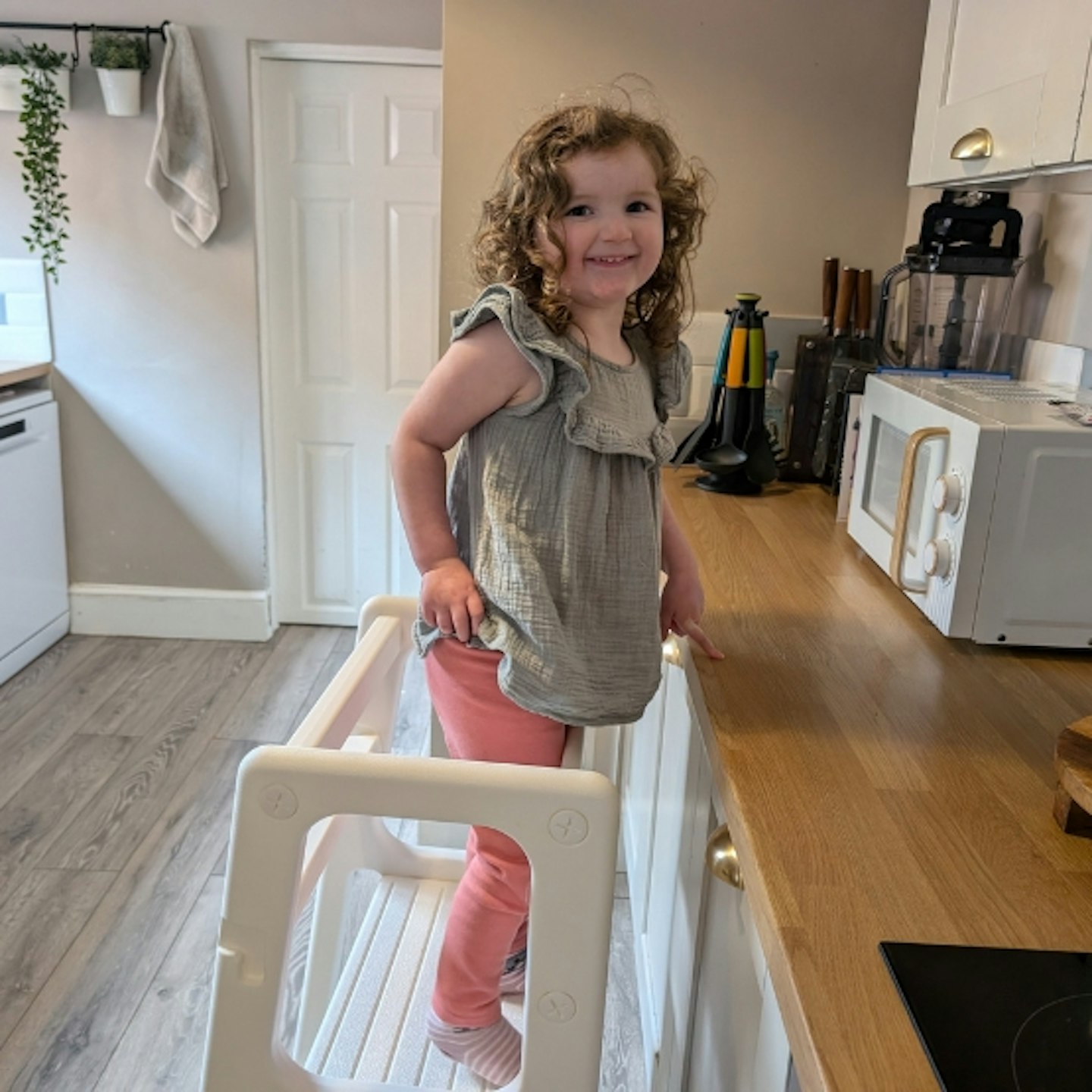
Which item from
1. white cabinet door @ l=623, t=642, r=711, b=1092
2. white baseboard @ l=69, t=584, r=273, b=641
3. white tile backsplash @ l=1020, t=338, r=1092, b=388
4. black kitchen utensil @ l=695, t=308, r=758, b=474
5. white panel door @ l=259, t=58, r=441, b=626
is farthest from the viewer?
white baseboard @ l=69, t=584, r=273, b=641

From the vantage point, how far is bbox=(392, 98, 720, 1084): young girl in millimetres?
1010

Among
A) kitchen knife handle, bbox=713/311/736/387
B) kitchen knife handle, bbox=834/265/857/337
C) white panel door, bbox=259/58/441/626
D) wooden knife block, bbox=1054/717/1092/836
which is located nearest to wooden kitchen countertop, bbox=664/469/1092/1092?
wooden knife block, bbox=1054/717/1092/836

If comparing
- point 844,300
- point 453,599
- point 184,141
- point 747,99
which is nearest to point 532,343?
point 453,599

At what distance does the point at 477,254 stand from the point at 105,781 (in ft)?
6.48

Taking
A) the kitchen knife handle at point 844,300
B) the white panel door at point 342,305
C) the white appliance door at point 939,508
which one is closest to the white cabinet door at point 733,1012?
the white appliance door at point 939,508

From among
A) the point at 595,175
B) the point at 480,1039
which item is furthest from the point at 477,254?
the point at 480,1039

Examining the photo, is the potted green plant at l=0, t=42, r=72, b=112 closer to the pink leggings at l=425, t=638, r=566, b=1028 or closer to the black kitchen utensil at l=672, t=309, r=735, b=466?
the black kitchen utensil at l=672, t=309, r=735, b=466

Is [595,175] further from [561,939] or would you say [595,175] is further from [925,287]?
[925,287]

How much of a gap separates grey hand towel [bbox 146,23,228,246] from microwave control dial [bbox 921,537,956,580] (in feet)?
8.49

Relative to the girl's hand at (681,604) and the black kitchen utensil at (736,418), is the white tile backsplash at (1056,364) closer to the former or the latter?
the black kitchen utensil at (736,418)

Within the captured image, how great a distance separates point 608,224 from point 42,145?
103 inches

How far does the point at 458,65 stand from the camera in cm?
200

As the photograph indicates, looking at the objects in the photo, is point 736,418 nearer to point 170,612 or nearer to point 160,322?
point 160,322

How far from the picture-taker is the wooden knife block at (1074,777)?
76 cm
